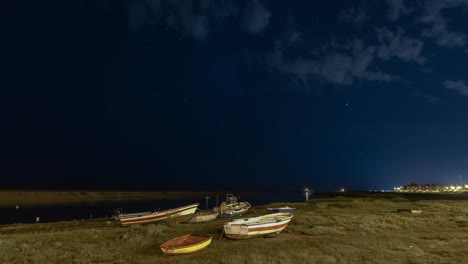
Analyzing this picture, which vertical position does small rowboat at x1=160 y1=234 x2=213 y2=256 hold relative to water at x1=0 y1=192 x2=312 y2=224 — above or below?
above

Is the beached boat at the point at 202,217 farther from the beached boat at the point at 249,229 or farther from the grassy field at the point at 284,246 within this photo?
the beached boat at the point at 249,229

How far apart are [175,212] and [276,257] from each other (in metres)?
18.0

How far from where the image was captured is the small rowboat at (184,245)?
1603 centimetres

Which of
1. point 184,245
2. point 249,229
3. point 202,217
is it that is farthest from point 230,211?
point 184,245

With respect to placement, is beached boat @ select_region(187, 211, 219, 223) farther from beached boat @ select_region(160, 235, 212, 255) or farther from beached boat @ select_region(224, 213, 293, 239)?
beached boat @ select_region(160, 235, 212, 255)

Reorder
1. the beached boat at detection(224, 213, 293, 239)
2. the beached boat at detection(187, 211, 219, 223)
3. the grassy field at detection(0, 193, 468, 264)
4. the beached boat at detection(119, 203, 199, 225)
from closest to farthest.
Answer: the grassy field at detection(0, 193, 468, 264), the beached boat at detection(224, 213, 293, 239), the beached boat at detection(119, 203, 199, 225), the beached boat at detection(187, 211, 219, 223)

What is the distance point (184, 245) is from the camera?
54.0 ft

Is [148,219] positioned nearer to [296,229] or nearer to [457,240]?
[296,229]

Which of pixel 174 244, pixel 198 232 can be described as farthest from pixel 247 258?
pixel 198 232

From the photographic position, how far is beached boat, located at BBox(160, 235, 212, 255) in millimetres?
16031

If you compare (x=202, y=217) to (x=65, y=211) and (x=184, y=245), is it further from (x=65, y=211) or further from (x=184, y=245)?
(x=65, y=211)

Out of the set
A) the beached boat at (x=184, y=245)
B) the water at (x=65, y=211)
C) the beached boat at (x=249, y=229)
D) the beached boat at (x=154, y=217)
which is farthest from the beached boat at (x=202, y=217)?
the water at (x=65, y=211)

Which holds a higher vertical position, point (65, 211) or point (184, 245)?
point (184, 245)

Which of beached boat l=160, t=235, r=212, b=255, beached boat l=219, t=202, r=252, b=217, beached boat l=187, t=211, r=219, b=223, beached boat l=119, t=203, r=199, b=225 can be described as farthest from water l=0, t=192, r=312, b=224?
beached boat l=160, t=235, r=212, b=255
